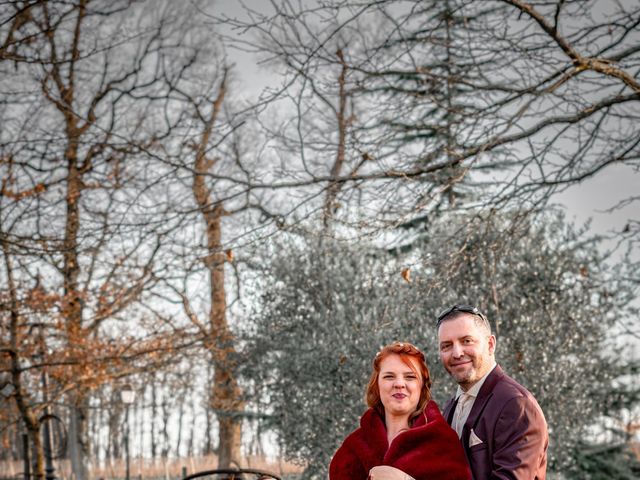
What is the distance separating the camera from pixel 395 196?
20.6 ft

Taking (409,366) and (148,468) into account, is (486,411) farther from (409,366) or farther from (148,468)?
(148,468)

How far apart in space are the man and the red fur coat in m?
0.12

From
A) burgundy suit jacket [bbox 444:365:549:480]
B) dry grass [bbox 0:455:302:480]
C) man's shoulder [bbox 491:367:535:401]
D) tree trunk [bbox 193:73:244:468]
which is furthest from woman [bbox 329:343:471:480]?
dry grass [bbox 0:455:302:480]

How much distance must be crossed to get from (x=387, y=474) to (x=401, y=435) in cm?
17

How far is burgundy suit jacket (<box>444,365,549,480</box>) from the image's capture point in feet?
8.79

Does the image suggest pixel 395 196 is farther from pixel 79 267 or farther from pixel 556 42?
pixel 79 267

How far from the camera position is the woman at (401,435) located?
8.91ft

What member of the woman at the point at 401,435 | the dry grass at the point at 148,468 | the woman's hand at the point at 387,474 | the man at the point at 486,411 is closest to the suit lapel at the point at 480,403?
the man at the point at 486,411

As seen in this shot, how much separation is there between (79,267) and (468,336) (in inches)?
457

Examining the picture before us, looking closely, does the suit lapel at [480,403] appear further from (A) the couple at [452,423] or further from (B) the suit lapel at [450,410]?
(B) the suit lapel at [450,410]

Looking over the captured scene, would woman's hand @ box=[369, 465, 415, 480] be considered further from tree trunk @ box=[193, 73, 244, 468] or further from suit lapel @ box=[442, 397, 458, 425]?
tree trunk @ box=[193, 73, 244, 468]

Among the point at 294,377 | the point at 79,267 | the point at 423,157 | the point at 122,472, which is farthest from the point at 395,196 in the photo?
the point at 122,472

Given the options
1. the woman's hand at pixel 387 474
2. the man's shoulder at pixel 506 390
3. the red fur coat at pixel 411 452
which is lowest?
the woman's hand at pixel 387 474

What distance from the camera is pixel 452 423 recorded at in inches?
123
